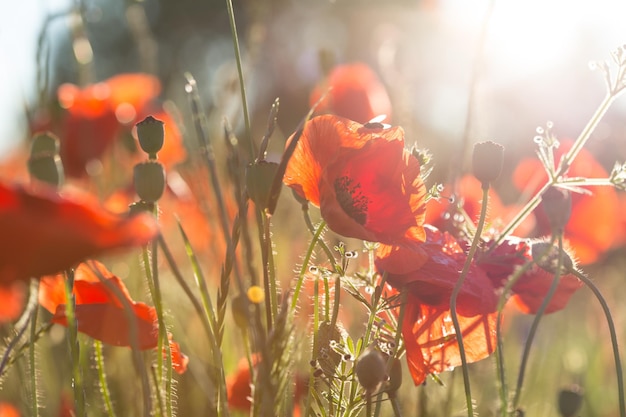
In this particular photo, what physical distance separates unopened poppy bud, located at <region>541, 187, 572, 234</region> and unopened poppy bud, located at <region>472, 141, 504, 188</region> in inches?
2.2

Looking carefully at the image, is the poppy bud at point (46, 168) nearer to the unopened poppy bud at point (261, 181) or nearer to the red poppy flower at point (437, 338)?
the unopened poppy bud at point (261, 181)

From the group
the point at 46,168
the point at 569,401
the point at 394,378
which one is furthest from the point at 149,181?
the point at 569,401

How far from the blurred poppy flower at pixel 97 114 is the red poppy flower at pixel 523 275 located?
3.88 feet

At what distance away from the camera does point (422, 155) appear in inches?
32.0

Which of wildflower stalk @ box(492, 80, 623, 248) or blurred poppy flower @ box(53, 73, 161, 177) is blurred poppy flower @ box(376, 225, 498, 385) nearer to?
wildflower stalk @ box(492, 80, 623, 248)

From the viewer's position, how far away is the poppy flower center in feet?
2.72

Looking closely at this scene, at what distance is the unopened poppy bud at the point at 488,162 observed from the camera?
0.74m

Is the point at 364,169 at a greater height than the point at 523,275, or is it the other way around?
the point at 364,169

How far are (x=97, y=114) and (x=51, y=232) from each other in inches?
61.6

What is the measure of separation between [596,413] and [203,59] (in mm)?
12141

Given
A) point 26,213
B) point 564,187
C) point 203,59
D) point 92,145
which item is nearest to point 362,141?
point 564,187

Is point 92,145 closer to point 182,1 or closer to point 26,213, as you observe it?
point 26,213

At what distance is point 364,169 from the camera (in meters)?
0.81

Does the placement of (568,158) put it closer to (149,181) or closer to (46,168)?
(149,181)
